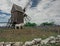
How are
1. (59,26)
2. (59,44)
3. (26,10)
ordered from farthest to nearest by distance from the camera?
(26,10), (59,26), (59,44)

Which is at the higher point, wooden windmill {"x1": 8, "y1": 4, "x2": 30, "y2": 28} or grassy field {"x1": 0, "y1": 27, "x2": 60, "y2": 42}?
wooden windmill {"x1": 8, "y1": 4, "x2": 30, "y2": 28}

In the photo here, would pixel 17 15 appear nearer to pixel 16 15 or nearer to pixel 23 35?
pixel 16 15

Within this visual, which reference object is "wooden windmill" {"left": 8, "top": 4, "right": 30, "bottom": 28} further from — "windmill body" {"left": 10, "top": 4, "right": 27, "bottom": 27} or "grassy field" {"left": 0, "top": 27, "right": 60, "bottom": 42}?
"grassy field" {"left": 0, "top": 27, "right": 60, "bottom": 42}

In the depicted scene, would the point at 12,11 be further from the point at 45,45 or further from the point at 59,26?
the point at 45,45

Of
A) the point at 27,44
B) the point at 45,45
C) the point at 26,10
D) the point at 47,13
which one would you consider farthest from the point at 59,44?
the point at 26,10

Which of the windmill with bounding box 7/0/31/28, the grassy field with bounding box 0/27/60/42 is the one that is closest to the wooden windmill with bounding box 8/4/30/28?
the windmill with bounding box 7/0/31/28

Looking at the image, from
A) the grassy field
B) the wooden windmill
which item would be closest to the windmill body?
the wooden windmill

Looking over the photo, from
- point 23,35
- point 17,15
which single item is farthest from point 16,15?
point 23,35

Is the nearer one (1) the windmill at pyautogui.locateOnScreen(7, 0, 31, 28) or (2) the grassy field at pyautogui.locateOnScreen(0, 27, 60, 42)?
(2) the grassy field at pyautogui.locateOnScreen(0, 27, 60, 42)

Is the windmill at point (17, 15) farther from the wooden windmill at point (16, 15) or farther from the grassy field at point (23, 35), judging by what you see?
the grassy field at point (23, 35)

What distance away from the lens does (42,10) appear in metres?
17.2

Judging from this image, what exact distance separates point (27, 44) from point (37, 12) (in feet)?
27.9

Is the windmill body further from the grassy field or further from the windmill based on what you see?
the grassy field

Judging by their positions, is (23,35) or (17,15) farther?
(17,15)
